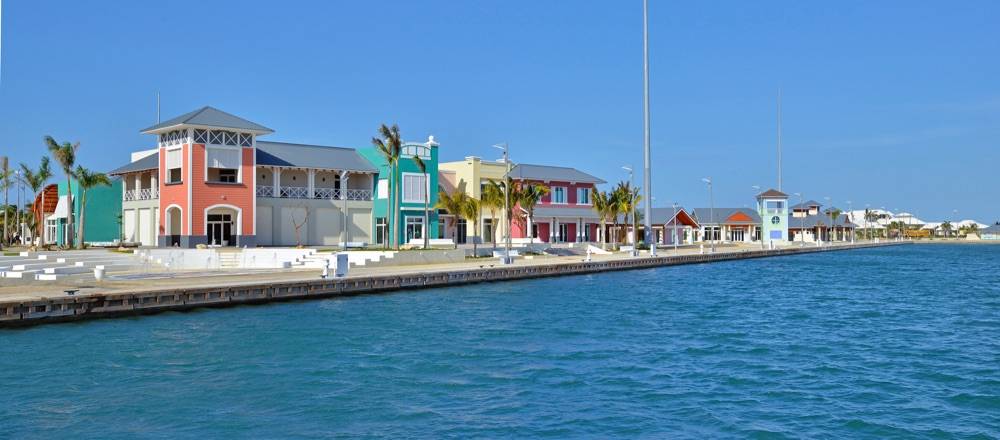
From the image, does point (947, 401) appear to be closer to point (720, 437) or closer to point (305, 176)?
point (720, 437)

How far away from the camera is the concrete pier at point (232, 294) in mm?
26359

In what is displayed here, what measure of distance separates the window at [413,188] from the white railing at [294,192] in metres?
7.15

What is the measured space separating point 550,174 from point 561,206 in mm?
3210

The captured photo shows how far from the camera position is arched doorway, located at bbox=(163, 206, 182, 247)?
171 ft

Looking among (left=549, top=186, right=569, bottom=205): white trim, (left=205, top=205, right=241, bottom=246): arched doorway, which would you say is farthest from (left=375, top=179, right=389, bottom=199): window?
(left=549, top=186, right=569, bottom=205): white trim

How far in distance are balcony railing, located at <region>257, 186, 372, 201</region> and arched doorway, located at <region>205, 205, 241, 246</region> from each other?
333 cm

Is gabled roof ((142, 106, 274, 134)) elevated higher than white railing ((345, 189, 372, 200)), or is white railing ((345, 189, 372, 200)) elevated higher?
gabled roof ((142, 106, 274, 134))

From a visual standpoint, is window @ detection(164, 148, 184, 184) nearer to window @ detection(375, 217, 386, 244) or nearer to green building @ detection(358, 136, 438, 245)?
green building @ detection(358, 136, 438, 245)

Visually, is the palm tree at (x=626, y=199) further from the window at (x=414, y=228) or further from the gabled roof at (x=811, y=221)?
the gabled roof at (x=811, y=221)

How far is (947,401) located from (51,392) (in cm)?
1889

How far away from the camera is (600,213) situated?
7344 centimetres

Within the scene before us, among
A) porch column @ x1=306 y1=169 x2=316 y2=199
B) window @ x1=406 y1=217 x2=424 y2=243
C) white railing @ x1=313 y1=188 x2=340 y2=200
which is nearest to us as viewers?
porch column @ x1=306 y1=169 x2=316 y2=199

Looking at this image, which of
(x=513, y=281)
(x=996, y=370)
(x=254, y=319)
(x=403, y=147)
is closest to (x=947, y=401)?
(x=996, y=370)

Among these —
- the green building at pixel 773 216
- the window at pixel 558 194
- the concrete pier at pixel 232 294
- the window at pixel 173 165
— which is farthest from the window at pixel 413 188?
A: the green building at pixel 773 216
